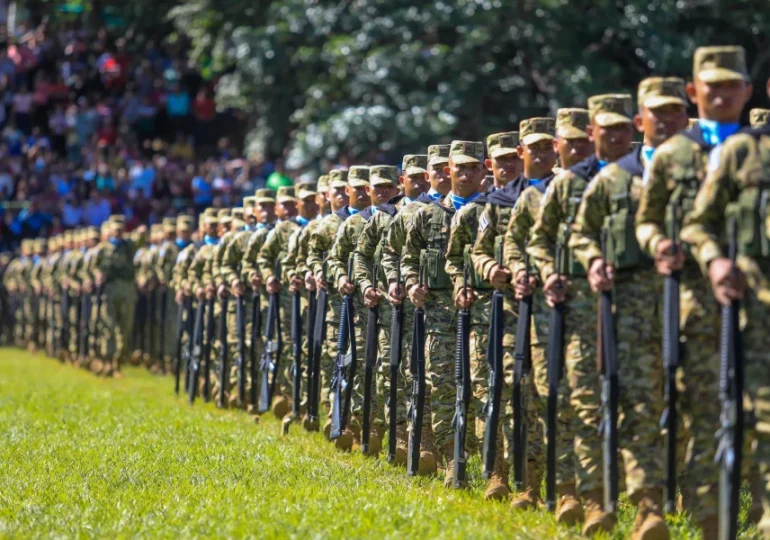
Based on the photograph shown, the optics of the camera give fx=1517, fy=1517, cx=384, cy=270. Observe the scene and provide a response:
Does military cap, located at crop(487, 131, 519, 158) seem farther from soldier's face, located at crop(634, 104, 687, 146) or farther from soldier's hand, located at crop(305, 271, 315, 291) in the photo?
soldier's hand, located at crop(305, 271, 315, 291)

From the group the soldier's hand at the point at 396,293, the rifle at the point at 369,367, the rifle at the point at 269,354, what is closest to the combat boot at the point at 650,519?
the soldier's hand at the point at 396,293

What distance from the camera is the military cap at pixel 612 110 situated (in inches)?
352

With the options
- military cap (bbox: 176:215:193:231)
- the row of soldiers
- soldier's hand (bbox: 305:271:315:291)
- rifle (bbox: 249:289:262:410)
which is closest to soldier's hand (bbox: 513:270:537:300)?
the row of soldiers

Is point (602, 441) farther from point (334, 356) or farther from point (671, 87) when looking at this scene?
point (334, 356)

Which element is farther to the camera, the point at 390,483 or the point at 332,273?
the point at 332,273

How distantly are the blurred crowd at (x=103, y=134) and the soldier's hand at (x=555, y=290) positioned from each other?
2666 centimetres

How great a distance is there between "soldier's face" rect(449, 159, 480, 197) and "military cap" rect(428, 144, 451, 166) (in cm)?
71

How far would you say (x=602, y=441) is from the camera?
8836 millimetres

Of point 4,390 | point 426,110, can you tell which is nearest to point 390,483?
point 4,390

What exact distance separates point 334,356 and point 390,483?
3694mm

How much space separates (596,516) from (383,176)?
5755 mm

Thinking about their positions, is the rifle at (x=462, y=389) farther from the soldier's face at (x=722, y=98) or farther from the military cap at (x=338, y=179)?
the military cap at (x=338, y=179)

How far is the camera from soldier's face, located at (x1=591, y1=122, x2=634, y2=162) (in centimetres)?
901

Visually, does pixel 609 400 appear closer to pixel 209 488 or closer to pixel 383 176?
pixel 209 488
